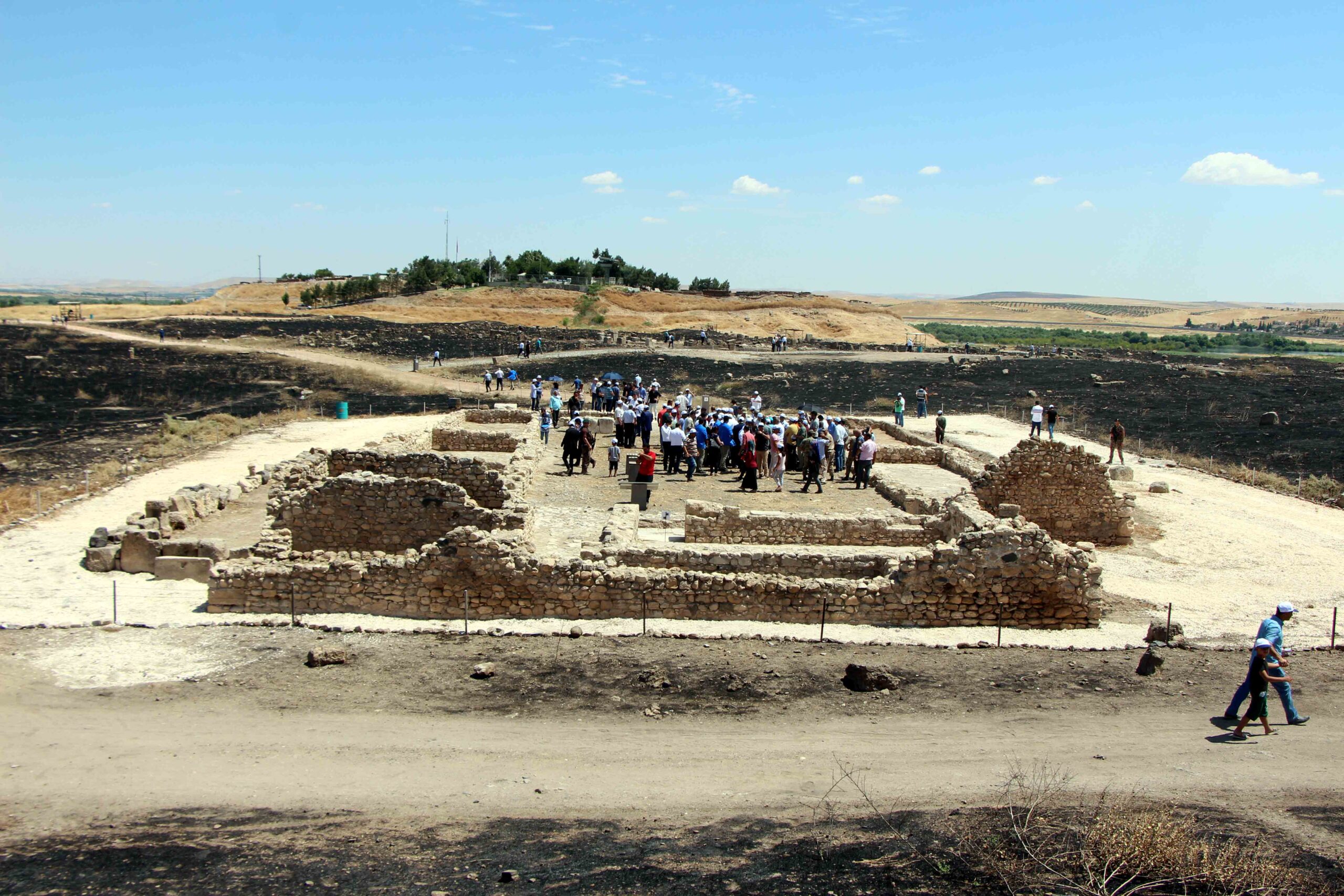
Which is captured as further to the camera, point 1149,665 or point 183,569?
point 183,569

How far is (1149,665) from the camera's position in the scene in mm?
10758

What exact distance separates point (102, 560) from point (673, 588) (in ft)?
28.6

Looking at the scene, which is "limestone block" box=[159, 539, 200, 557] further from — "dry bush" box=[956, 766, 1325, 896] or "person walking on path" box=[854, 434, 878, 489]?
"person walking on path" box=[854, 434, 878, 489]

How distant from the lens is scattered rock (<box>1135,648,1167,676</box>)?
1076 centimetres

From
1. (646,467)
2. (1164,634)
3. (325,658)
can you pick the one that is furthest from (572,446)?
(1164,634)

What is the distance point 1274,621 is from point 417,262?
102 metres

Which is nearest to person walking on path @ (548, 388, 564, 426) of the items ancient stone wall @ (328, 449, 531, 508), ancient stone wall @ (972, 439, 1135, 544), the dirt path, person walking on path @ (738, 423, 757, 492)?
ancient stone wall @ (328, 449, 531, 508)

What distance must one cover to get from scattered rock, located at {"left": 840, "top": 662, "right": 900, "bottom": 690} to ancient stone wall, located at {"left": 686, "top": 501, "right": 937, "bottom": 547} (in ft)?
18.4

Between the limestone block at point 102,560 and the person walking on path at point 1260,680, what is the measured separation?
14604 millimetres

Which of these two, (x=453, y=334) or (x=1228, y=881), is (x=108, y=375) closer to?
(x=453, y=334)

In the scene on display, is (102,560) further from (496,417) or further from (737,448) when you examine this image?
(496,417)

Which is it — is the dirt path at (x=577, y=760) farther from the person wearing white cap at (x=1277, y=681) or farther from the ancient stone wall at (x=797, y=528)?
the ancient stone wall at (x=797, y=528)

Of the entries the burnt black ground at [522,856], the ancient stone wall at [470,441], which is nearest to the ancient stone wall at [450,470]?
the ancient stone wall at [470,441]

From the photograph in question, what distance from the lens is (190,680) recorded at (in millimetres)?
10461
